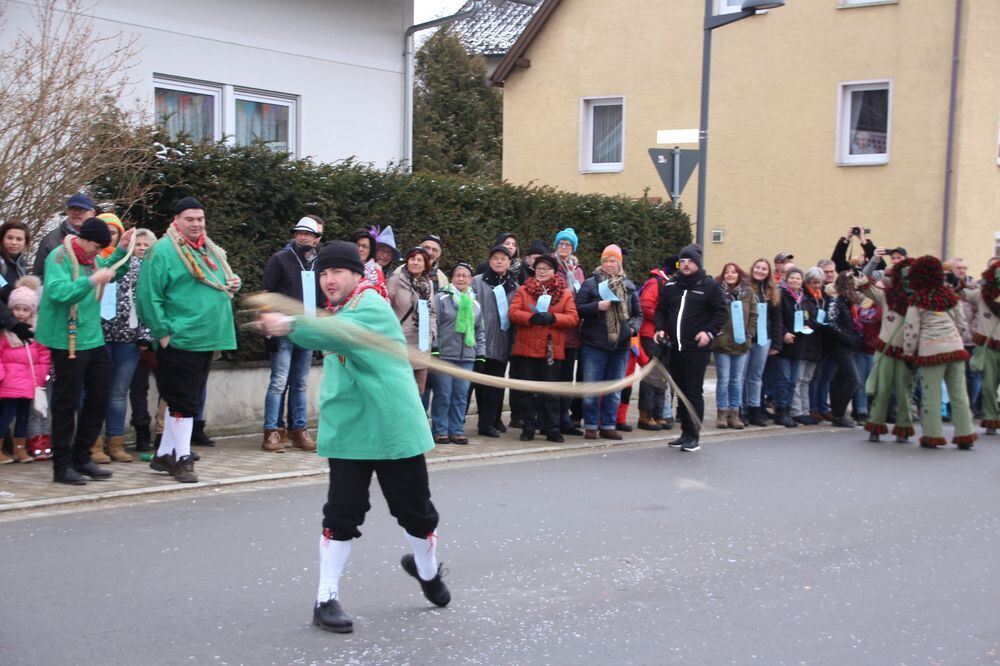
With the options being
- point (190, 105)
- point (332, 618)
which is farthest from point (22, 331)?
point (190, 105)

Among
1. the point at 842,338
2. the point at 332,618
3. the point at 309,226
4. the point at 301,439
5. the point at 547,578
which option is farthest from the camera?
the point at 842,338

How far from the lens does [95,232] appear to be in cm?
885

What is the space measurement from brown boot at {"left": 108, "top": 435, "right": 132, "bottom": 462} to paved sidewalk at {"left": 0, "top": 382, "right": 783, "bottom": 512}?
115 millimetres

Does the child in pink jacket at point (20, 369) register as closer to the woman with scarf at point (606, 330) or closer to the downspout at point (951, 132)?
the woman with scarf at point (606, 330)

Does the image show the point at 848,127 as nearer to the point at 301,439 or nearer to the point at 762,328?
the point at 762,328

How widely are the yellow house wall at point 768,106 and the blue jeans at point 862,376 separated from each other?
705 centimetres

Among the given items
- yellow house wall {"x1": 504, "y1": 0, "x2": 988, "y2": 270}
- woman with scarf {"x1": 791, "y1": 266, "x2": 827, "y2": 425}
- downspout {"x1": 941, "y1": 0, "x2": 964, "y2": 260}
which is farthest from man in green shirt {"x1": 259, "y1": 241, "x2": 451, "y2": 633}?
downspout {"x1": 941, "y1": 0, "x2": 964, "y2": 260}

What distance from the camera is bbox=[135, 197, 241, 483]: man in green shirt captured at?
30.3 ft

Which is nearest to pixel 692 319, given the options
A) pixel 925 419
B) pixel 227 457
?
pixel 925 419

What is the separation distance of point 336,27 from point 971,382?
1012 centimetres

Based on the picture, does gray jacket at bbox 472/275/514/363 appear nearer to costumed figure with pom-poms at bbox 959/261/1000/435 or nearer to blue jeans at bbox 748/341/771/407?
blue jeans at bbox 748/341/771/407

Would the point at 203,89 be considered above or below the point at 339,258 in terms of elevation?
above

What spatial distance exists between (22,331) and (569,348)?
5.65 m

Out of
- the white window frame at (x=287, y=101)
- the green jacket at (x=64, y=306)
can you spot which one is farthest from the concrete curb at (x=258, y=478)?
the white window frame at (x=287, y=101)
